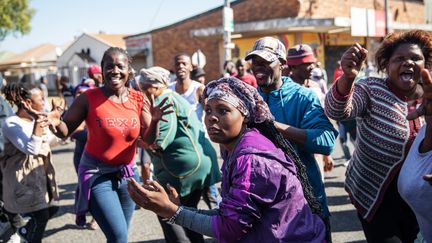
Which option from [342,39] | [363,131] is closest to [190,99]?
[363,131]

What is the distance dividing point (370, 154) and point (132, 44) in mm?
28881

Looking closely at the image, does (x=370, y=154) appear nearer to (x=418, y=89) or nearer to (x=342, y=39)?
(x=418, y=89)

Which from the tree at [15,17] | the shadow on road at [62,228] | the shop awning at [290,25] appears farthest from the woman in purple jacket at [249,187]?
the tree at [15,17]

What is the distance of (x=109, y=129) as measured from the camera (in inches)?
147

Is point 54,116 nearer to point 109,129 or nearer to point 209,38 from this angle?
point 109,129

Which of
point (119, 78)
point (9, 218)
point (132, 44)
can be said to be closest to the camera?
point (119, 78)

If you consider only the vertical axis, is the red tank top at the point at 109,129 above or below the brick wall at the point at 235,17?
below

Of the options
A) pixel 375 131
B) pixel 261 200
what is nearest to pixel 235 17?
pixel 375 131

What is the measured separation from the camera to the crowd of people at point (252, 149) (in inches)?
84.7

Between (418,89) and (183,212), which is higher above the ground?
(418,89)

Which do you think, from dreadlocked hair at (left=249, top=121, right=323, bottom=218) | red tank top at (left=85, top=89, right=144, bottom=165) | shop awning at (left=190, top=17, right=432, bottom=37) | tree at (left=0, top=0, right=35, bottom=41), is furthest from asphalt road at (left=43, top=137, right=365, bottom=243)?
tree at (left=0, top=0, right=35, bottom=41)

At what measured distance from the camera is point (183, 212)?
221 centimetres

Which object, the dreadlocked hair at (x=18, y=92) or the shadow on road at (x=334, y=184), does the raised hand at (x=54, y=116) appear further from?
the shadow on road at (x=334, y=184)

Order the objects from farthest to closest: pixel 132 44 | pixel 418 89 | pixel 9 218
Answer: pixel 132 44
pixel 9 218
pixel 418 89
